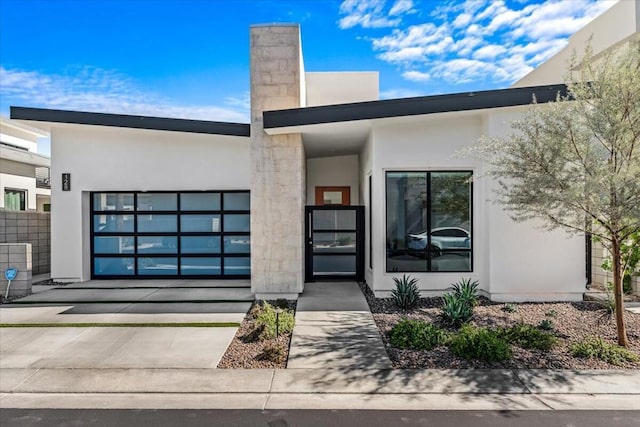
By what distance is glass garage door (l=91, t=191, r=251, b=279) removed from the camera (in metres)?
11.5

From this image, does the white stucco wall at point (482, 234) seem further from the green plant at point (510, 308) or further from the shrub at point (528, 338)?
the shrub at point (528, 338)

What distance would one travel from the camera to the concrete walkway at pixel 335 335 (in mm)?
5477

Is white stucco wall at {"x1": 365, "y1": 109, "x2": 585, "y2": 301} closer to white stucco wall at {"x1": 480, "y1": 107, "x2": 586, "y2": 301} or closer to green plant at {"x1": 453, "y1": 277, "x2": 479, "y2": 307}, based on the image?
white stucco wall at {"x1": 480, "y1": 107, "x2": 586, "y2": 301}

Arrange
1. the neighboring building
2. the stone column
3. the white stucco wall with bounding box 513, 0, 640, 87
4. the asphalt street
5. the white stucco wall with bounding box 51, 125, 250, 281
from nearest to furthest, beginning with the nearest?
the asphalt street, the stone column, the white stucco wall with bounding box 51, 125, 250, 281, the white stucco wall with bounding box 513, 0, 640, 87, the neighboring building

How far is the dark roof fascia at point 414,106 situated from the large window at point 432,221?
1.51 meters

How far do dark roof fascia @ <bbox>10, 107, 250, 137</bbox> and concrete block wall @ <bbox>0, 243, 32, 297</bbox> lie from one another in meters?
3.24

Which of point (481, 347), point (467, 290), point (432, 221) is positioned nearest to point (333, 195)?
point (432, 221)

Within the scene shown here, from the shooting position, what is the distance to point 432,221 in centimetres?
920

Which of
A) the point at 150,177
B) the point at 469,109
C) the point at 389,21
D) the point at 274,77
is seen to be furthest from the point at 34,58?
the point at 469,109

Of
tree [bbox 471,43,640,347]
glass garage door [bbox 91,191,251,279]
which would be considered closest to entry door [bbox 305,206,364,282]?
glass garage door [bbox 91,191,251,279]

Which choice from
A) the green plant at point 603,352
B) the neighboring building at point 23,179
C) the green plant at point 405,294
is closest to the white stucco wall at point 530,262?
the green plant at point 405,294

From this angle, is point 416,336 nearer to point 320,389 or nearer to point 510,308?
point 320,389

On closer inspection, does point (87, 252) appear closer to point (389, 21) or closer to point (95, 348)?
point (95, 348)

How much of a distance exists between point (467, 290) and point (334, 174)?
6.82 metres
